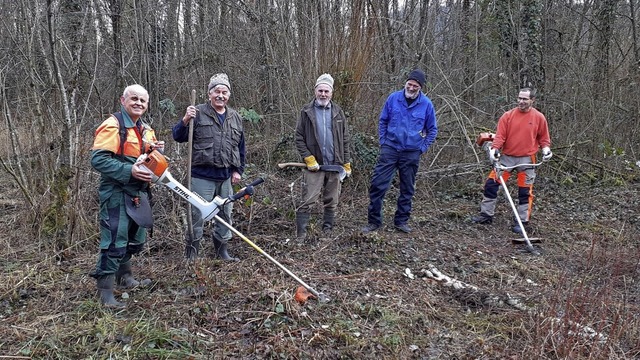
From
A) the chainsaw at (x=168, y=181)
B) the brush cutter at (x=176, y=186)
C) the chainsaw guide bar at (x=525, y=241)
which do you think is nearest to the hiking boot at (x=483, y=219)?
the chainsaw guide bar at (x=525, y=241)

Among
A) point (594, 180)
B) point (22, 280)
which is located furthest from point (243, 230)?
point (594, 180)

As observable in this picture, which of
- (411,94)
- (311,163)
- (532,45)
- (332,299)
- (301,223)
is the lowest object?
(332,299)

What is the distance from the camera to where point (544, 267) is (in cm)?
481

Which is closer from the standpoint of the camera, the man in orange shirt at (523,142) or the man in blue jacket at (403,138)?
the man in blue jacket at (403,138)

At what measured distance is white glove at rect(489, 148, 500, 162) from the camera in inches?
227

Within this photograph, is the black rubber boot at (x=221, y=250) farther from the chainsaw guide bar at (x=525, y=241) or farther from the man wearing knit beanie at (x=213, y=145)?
the chainsaw guide bar at (x=525, y=241)

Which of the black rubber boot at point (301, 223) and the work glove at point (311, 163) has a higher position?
the work glove at point (311, 163)

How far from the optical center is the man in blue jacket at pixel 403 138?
5445mm

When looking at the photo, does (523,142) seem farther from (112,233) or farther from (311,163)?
(112,233)

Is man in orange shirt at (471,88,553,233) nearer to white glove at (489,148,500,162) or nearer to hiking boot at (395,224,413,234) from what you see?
white glove at (489,148,500,162)

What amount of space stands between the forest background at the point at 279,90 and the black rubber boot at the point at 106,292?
0.46 ft

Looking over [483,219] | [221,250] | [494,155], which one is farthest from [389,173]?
[221,250]

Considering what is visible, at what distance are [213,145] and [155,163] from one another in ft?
2.75

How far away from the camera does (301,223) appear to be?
5.27 metres
